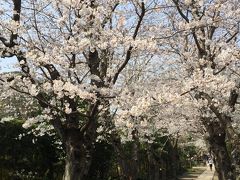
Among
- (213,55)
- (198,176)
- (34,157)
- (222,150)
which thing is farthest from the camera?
(198,176)

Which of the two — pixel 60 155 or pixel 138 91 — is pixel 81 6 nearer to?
pixel 138 91

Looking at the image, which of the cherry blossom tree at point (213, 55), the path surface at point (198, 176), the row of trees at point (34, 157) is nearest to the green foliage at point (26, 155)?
the row of trees at point (34, 157)

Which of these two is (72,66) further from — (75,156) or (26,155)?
(26,155)

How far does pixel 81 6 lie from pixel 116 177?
45.6 feet

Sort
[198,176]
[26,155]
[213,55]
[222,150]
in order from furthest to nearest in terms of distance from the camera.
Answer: [198,176] < [26,155] < [222,150] < [213,55]

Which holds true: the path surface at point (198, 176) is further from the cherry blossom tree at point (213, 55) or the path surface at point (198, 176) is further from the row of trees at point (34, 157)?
the cherry blossom tree at point (213, 55)

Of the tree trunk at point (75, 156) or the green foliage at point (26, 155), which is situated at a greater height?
the green foliage at point (26, 155)

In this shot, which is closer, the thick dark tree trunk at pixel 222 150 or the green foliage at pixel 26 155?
the thick dark tree trunk at pixel 222 150

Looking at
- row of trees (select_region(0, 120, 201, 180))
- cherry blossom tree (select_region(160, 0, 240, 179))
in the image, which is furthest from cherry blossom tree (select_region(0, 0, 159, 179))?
row of trees (select_region(0, 120, 201, 180))

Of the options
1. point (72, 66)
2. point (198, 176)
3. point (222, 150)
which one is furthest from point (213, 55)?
point (198, 176)

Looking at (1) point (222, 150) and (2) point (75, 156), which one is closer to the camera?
(2) point (75, 156)

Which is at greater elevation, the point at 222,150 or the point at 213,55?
the point at 213,55

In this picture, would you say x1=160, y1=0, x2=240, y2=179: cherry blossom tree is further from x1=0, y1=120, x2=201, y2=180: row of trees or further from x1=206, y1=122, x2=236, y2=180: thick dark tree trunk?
x1=0, y1=120, x2=201, y2=180: row of trees

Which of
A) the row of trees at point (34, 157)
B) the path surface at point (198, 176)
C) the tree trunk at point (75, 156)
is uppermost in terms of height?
the path surface at point (198, 176)
